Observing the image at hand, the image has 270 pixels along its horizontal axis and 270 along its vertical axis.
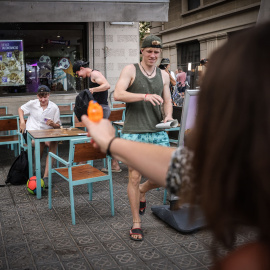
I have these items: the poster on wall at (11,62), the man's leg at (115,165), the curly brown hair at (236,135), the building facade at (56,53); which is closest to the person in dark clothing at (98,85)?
the man's leg at (115,165)

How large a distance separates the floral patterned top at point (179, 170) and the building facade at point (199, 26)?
13.8 metres

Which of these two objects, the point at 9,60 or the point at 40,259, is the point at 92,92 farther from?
the point at 9,60

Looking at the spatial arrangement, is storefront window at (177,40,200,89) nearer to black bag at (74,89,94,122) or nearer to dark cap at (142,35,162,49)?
black bag at (74,89,94,122)

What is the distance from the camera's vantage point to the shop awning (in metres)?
7.73

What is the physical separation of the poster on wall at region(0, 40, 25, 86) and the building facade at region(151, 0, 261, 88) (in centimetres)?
Result: 725

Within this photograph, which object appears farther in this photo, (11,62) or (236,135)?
(11,62)

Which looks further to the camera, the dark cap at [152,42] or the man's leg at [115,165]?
the man's leg at [115,165]

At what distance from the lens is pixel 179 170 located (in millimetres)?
1312

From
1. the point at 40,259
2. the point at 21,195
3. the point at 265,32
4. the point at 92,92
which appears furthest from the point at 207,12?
the point at 265,32

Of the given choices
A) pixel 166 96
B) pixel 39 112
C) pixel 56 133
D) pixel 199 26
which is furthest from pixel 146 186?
pixel 199 26

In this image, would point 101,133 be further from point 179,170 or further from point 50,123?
point 50,123

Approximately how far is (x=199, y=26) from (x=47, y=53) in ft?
42.1

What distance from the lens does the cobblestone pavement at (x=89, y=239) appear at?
3.35m

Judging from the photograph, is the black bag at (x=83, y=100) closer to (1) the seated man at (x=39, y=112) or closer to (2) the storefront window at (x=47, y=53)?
(1) the seated man at (x=39, y=112)
